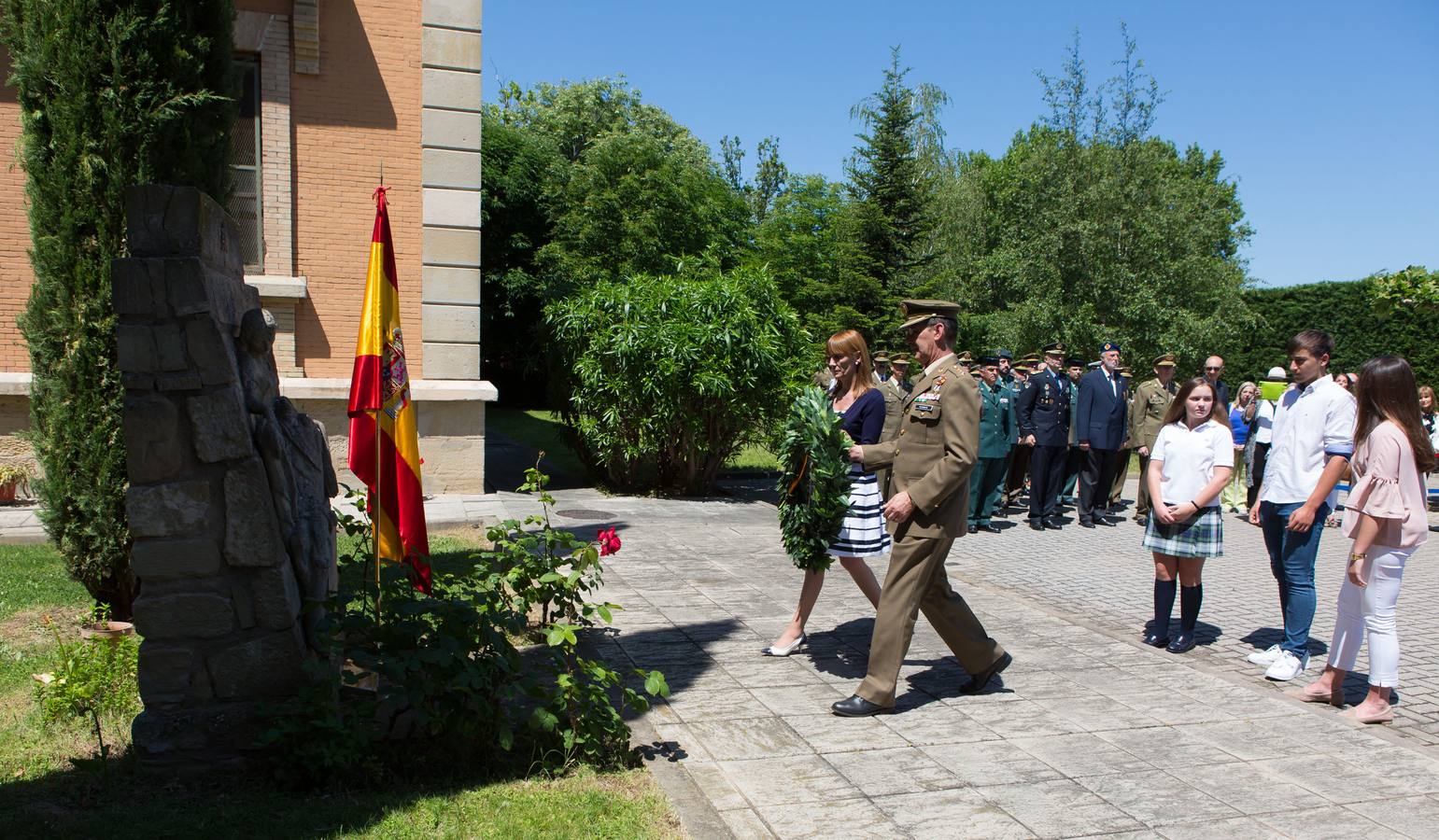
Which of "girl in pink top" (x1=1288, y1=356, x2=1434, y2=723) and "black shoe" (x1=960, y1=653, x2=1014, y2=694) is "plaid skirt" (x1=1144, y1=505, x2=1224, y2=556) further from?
"black shoe" (x1=960, y1=653, x2=1014, y2=694)

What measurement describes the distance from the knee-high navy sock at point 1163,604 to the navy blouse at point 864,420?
7.63 ft

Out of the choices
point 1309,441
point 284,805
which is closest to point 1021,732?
point 1309,441

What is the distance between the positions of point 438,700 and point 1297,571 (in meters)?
5.07

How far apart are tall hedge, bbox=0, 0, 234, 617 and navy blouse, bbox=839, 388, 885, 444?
4.35 metres

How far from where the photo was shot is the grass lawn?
3697mm

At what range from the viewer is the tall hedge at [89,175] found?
6020mm

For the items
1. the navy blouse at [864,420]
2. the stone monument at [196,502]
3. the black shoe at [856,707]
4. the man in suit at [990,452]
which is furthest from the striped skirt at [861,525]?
the man in suit at [990,452]

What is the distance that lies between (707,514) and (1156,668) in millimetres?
6614

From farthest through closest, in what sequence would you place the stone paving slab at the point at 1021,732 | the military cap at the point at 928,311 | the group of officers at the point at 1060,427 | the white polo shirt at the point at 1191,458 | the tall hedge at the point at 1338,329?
1. the tall hedge at the point at 1338,329
2. the group of officers at the point at 1060,427
3. the white polo shirt at the point at 1191,458
4. the military cap at the point at 928,311
5. the stone paving slab at the point at 1021,732

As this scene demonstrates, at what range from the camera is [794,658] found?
621cm

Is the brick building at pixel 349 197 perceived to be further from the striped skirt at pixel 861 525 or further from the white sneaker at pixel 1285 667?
the white sneaker at pixel 1285 667

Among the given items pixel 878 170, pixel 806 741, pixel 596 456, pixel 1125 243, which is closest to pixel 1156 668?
pixel 806 741

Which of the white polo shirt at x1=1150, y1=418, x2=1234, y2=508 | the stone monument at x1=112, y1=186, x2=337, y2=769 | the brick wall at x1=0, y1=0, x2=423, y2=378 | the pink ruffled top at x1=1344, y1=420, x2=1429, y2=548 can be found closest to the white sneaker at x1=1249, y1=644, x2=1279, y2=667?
the white polo shirt at x1=1150, y1=418, x2=1234, y2=508

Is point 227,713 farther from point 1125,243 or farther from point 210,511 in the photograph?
point 1125,243
